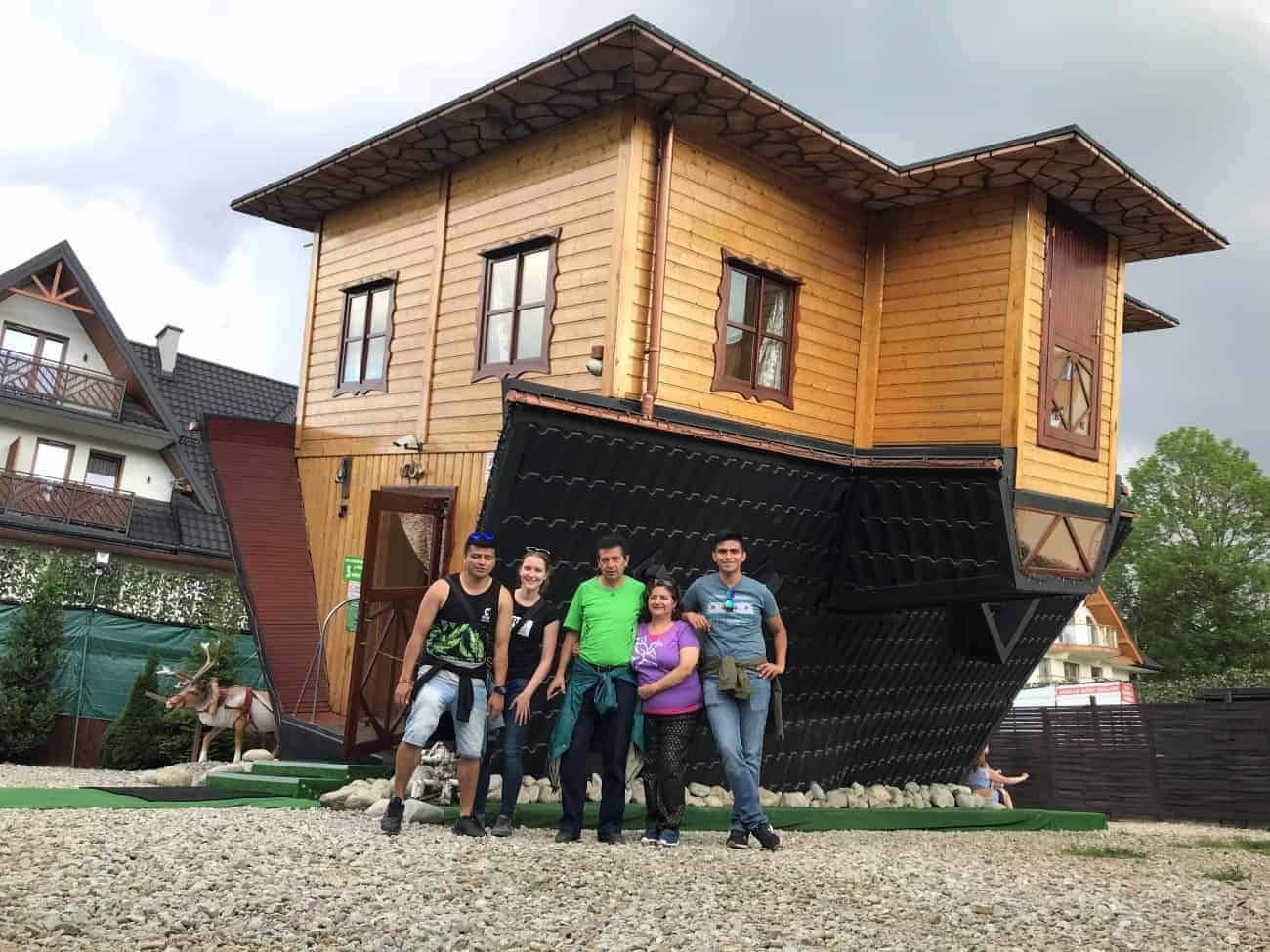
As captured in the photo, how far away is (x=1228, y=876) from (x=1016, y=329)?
4754 mm

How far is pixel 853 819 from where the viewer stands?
35.1 ft

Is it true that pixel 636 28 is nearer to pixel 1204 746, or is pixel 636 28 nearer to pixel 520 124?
pixel 520 124

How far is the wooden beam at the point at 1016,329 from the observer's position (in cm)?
1036

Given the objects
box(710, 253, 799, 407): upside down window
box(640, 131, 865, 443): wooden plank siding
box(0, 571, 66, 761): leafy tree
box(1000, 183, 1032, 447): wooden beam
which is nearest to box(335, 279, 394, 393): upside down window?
box(640, 131, 865, 443): wooden plank siding

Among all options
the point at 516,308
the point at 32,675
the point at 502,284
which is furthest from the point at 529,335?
the point at 32,675

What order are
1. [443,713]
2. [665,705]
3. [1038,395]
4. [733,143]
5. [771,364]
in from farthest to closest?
[771,364] < [1038,395] < [733,143] < [665,705] < [443,713]

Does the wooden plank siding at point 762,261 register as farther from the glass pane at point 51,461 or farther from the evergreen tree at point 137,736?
the glass pane at point 51,461

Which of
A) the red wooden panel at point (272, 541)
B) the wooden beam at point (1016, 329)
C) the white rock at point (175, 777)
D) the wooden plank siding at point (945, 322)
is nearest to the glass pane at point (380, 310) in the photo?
the red wooden panel at point (272, 541)

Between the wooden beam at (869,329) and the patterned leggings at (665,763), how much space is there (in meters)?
4.67

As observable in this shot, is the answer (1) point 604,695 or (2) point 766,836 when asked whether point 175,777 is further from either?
(2) point 766,836

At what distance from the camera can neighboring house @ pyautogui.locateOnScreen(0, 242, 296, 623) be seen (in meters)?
23.5

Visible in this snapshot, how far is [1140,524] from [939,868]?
42512 millimetres

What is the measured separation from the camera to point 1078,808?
770 inches

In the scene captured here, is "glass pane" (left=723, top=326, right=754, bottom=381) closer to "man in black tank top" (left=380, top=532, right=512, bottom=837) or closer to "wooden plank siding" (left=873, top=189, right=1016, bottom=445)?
"wooden plank siding" (left=873, top=189, right=1016, bottom=445)
